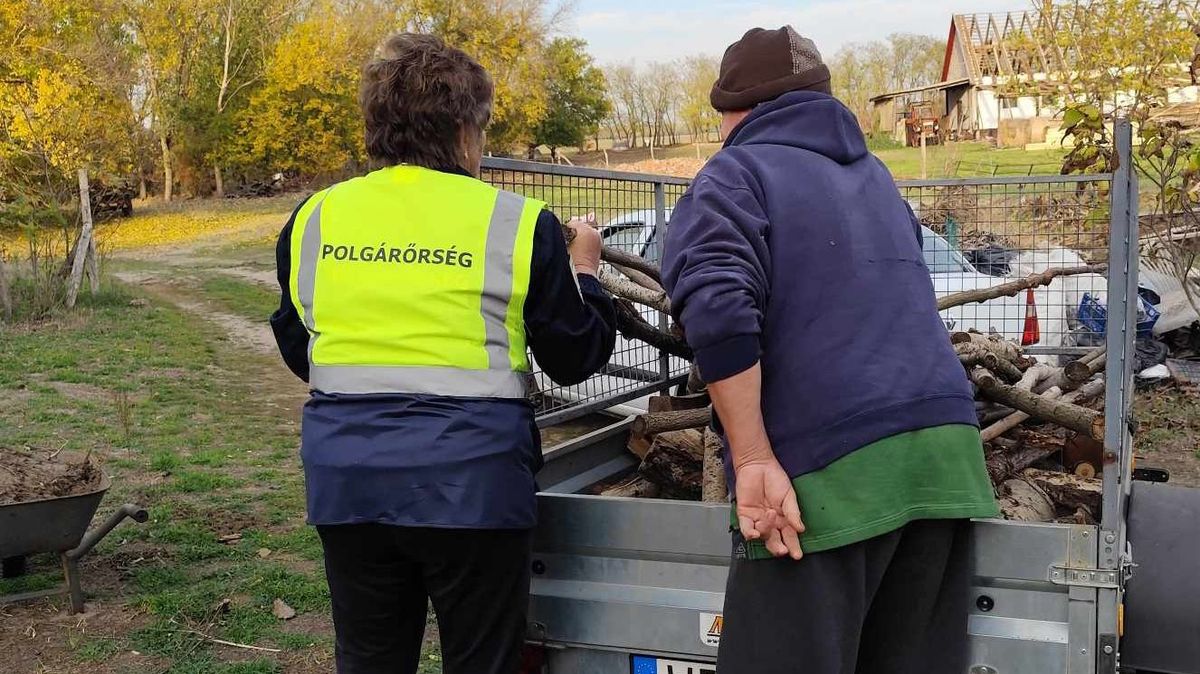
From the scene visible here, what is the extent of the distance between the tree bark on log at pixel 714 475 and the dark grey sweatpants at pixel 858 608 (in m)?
0.91

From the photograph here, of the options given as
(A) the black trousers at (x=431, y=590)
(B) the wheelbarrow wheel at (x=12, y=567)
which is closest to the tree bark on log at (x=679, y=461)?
(A) the black trousers at (x=431, y=590)

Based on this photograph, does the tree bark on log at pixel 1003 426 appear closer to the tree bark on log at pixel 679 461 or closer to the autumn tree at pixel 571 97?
the tree bark on log at pixel 679 461

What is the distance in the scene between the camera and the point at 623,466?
3.79 meters

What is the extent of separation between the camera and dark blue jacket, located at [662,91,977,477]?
2.15 m

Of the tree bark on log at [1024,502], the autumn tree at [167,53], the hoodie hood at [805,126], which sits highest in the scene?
the autumn tree at [167,53]

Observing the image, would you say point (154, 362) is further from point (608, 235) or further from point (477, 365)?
point (477, 365)

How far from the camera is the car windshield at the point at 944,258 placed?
16.3ft

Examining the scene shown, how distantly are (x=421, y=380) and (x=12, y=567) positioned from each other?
405cm

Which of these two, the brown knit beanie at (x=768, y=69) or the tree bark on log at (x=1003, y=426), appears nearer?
A: the brown knit beanie at (x=768, y=69)

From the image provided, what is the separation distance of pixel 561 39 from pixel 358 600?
2028 inches

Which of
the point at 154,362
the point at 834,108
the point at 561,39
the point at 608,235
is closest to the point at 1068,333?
the point at 608,235

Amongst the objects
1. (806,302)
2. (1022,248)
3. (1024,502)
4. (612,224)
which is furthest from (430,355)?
(1022,248)

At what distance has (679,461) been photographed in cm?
358

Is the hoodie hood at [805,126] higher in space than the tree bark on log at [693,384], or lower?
higher
